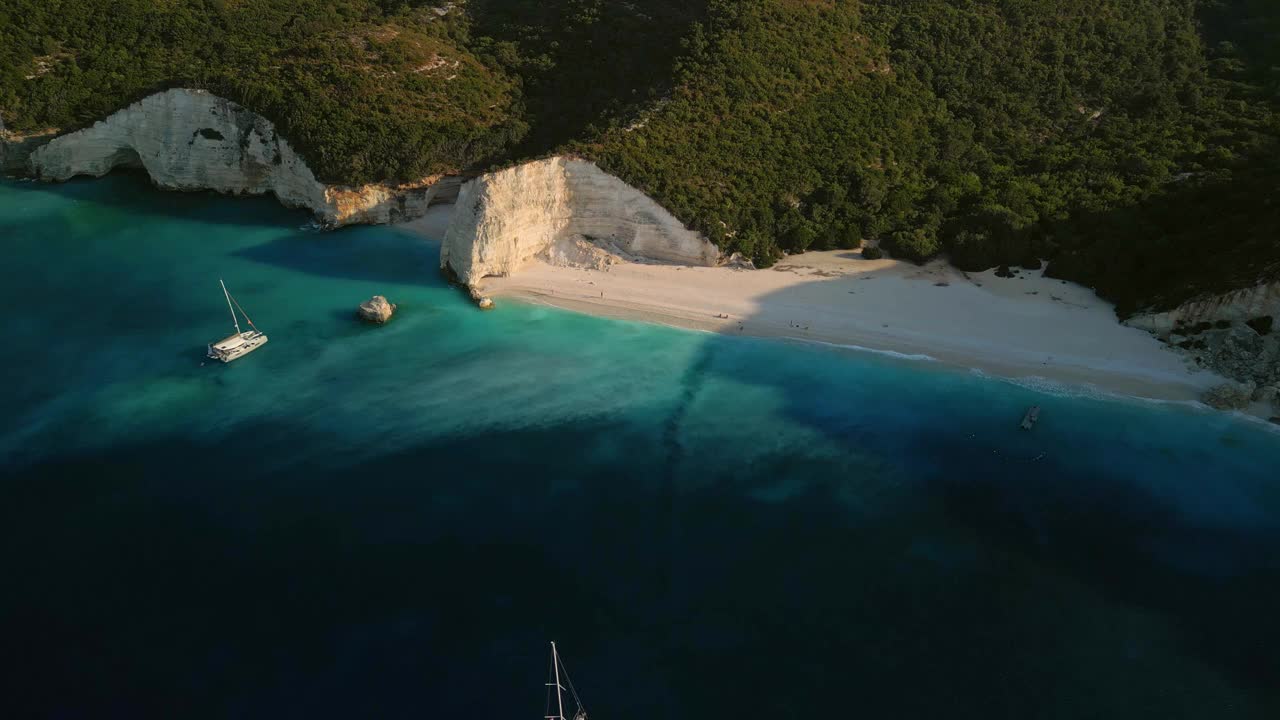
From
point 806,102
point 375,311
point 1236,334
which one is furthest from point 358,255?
point 1236,334

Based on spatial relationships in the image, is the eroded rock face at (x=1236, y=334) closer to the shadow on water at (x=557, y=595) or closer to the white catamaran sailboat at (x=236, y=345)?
the shadow on water at (x=557, y=595)

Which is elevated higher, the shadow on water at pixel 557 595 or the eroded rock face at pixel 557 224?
the eroded rock face at pixel 557 224

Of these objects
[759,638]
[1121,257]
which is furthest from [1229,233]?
[759,638]

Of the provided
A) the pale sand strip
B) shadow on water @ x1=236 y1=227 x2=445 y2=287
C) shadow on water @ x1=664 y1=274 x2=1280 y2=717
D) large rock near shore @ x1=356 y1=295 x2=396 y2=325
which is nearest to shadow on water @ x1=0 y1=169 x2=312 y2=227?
shadow on water @ x1=236 y1=227 x2=445 y2=287

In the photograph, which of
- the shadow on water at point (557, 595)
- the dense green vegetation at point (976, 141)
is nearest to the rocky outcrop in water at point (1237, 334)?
the dense green vegetation at point (976, 141)

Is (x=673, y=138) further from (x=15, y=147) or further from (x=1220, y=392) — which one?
(x=15, y=147)
